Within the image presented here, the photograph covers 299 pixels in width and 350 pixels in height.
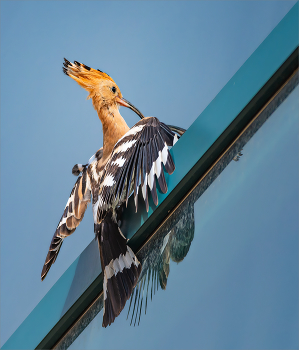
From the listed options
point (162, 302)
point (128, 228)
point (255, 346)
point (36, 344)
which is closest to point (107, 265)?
point (128, 228)

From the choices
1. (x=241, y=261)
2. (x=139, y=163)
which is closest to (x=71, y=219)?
(x=139, y=163)

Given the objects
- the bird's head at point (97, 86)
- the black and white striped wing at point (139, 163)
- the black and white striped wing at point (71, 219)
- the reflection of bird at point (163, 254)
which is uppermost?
the bird's head at point (97, 86)

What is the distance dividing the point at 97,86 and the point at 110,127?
9.4 inches

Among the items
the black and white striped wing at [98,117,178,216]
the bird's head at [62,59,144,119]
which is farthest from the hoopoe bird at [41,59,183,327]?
the bird's head at [62,59,144,119]

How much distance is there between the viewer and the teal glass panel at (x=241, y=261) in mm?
921

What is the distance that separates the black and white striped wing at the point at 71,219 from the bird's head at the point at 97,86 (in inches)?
16.1

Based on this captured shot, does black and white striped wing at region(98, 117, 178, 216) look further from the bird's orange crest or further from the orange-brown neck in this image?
the bird's orange crest

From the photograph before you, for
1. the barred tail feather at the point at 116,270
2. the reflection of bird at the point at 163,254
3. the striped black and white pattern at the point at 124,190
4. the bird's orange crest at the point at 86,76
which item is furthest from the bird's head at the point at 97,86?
the reflection of bird at the point at 163,254

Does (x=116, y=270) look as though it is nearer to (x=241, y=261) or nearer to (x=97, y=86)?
(x=241, y=261)

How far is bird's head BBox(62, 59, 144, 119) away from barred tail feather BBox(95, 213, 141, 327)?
2.66ft

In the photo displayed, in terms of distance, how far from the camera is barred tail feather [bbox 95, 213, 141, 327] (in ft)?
4.21

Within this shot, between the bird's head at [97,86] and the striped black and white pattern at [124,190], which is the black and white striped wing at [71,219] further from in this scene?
the bird's head at [97,86]

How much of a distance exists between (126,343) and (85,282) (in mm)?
262

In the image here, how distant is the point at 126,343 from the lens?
1241 millimetres
